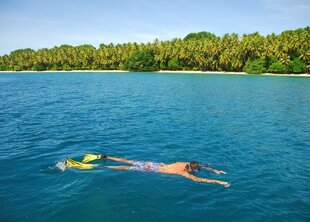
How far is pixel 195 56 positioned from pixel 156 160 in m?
113

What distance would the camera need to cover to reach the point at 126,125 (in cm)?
2739

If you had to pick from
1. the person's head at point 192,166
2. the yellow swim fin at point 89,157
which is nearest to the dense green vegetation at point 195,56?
the person's head at point 192,166

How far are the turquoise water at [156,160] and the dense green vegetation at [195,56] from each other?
3244 inches

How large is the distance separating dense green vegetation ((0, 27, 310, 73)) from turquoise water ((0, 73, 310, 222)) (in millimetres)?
82390

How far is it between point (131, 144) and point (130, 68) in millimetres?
126466

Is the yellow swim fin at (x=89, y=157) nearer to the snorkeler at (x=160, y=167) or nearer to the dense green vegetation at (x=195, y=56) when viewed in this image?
the snorkeler at (x=160, y=167)

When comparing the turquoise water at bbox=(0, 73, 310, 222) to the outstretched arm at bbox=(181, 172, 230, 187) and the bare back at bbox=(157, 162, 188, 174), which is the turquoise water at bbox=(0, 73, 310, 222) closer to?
the outstretched arm at bbox=(181, 172, 230, 187)

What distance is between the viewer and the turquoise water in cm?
1220

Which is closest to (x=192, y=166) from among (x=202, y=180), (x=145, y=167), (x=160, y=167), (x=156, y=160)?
(x=202, y=180)

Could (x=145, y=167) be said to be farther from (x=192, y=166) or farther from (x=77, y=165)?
(x=77, y=165)

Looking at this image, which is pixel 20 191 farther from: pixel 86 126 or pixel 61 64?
pixel 61 64

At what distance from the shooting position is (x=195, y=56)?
126 metres

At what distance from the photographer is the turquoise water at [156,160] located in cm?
1220

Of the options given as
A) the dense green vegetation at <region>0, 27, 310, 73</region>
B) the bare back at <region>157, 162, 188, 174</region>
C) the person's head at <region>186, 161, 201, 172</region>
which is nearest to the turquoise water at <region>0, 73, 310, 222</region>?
the bare back at <region>157, 162, 188, 174</region>
